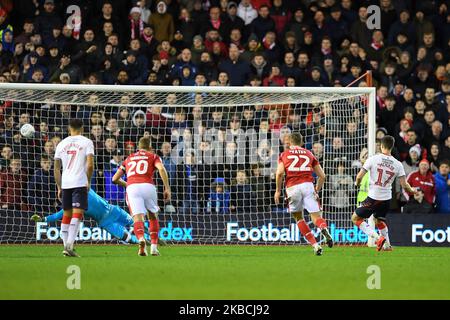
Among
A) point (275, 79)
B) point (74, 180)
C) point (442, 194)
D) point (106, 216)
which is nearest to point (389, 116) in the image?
point (442, 194)

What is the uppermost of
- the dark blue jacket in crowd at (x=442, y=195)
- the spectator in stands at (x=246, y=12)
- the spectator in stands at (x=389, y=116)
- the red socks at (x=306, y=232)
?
the spectator in stands at (x=246, y=12)

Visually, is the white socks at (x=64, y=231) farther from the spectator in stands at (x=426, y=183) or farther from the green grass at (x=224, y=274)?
the spectator in stands at (x=426, y=183)

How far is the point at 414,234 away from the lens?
66.2 ft

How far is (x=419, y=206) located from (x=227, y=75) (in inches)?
191

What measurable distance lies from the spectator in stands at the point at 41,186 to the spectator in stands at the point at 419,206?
6716 millimetres

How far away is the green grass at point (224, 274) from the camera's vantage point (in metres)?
10.7

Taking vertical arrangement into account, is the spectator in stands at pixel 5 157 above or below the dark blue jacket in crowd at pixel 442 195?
above

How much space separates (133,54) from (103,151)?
111 inches

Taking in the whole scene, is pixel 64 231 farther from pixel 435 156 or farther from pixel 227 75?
pixel 435 156

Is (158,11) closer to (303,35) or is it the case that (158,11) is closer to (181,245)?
(303,35)

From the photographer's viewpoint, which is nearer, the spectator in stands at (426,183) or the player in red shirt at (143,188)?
the player in red shirt at (143,188)

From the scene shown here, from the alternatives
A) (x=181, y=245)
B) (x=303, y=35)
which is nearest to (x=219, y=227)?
(x=181, y=245)

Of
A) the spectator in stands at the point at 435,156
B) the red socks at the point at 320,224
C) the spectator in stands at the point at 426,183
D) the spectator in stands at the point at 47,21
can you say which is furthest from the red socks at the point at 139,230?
the spectator in stands at the point at 47,21

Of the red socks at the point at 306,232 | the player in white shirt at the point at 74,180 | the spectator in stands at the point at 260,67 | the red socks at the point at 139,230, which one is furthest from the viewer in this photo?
the spectator in stands at the point at 260,67
